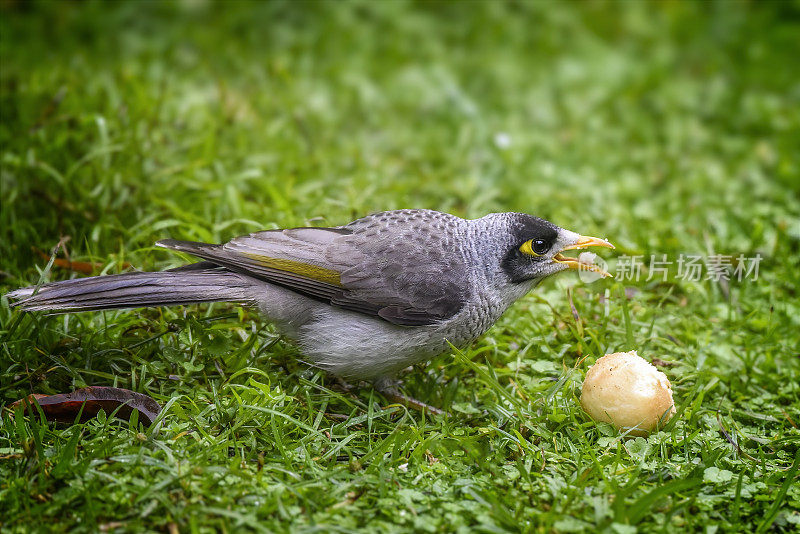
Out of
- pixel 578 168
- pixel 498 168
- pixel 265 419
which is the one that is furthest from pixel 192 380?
pixel 578 168

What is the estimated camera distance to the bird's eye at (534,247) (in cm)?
427

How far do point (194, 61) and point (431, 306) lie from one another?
15.9ft

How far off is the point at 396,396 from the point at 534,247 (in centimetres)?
109

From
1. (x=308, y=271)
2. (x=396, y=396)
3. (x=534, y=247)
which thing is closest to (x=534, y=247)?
(x=534, y=247)

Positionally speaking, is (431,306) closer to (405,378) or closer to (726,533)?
(405,378)

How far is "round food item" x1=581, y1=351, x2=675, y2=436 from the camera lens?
386 cm

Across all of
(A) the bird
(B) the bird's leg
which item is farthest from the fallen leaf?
(B) the bird's leg

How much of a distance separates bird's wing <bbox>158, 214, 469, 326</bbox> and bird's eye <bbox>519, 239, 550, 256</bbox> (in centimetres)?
33

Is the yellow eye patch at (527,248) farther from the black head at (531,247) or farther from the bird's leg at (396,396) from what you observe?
the bird's leg at (396,396)

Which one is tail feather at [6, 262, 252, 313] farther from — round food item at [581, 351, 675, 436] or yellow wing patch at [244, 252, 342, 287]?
round food item at [581, 351, 675, 436]

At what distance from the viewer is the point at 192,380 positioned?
4.12 meters

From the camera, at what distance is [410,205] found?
18.9ft

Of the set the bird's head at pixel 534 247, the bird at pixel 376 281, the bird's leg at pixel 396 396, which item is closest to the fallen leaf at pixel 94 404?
the bird at pixel 376 281

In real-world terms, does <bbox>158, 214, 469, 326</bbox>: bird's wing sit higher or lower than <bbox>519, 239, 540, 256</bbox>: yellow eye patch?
lower
